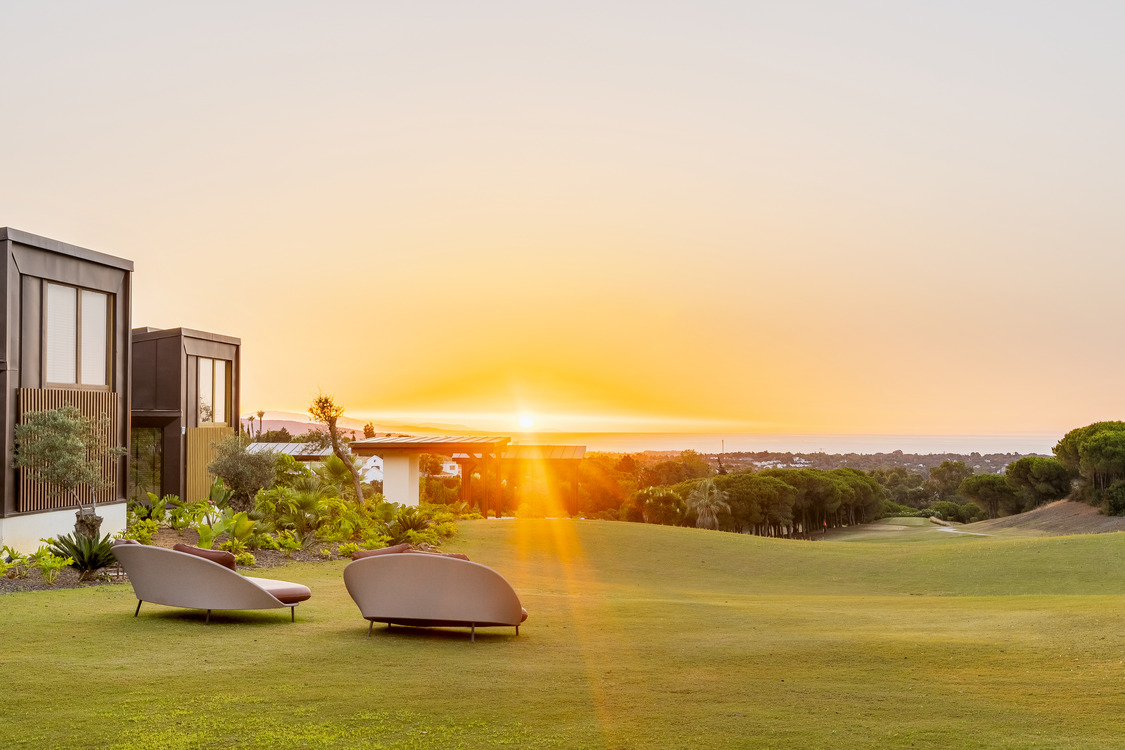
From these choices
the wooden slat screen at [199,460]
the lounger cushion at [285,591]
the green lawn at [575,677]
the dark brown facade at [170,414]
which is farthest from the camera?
the wooden slat screen at [199,460]

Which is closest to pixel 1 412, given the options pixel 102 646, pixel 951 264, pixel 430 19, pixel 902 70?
pixel 102 646

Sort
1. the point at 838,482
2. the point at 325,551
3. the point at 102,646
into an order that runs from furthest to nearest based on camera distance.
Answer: the point at 838,482 < the point at 325,551 < the point at 102,646

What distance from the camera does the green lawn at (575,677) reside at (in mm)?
4742

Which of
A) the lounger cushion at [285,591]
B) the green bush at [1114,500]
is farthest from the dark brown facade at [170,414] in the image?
the green bush at [1114,500]

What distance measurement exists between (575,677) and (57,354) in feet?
42.3

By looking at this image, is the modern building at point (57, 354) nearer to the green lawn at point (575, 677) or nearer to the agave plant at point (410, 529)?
the green lawn at point (575, 677)

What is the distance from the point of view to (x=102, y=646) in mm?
7047

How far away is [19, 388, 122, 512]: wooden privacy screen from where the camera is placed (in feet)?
45.5

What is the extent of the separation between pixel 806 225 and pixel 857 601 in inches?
472

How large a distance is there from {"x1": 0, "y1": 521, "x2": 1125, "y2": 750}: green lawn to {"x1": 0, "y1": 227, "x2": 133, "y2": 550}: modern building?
410cm

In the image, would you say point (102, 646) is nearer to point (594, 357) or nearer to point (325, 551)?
point (325, 551)

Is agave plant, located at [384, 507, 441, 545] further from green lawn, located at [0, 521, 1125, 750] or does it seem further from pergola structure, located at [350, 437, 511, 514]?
pergola structure, located at [350, 437, 511, 514]

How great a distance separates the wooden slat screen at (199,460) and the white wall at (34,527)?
18.2 feet

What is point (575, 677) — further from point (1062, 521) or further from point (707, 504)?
point (1062, 521)
